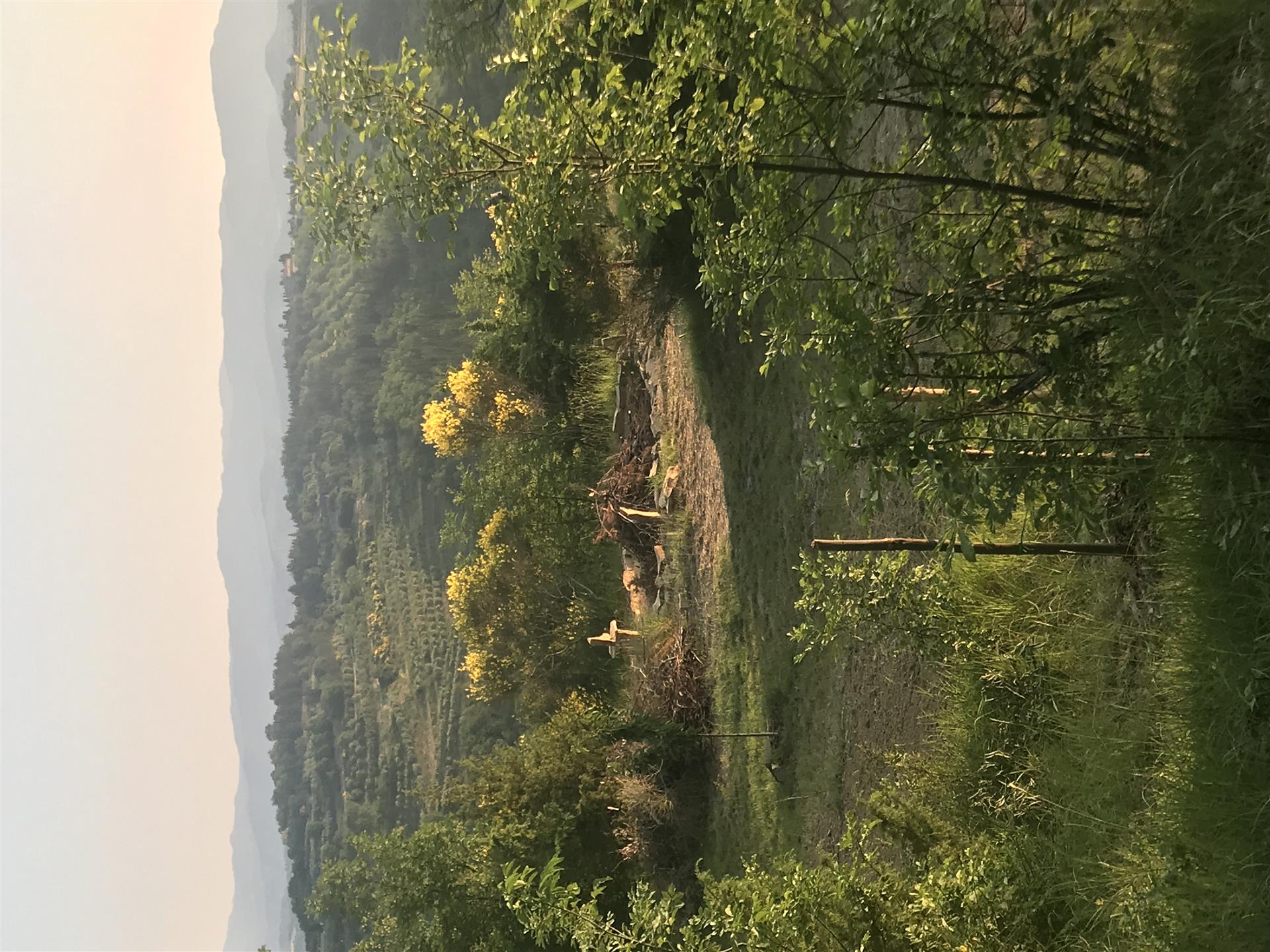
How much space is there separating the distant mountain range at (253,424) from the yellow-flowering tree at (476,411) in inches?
2452

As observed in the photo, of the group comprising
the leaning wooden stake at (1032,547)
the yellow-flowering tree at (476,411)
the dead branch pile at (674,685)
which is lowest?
the dead branch pile at (674,685)

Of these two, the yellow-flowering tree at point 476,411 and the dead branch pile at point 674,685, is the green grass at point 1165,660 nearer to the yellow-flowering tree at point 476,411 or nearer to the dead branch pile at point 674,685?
the dead branch pile at point 674,685

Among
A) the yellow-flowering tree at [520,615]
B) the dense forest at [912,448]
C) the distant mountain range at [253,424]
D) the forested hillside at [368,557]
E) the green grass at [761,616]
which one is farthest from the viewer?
the distant mountain range at [253,424]

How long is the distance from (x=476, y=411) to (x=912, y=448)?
12.9m

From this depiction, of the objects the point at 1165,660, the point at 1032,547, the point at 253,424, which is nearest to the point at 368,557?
the point at 1032,547

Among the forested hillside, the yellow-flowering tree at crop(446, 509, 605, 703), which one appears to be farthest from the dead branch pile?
the forested hillside

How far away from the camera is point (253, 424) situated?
407ft

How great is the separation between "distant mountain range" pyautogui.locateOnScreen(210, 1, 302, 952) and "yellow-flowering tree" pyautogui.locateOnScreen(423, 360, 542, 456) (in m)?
62.3

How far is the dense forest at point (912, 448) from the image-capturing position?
3.17 metres

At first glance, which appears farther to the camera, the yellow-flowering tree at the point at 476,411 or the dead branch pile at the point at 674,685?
the yellow-flowering tree at the point at 476,411

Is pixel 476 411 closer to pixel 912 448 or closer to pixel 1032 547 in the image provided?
pixel 1032 547

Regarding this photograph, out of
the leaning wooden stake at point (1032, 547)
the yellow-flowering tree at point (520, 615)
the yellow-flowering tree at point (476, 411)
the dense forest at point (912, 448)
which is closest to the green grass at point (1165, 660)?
the dense forest at point (912, 448)

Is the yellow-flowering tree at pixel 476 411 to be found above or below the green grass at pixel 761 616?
above

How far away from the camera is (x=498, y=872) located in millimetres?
8617
